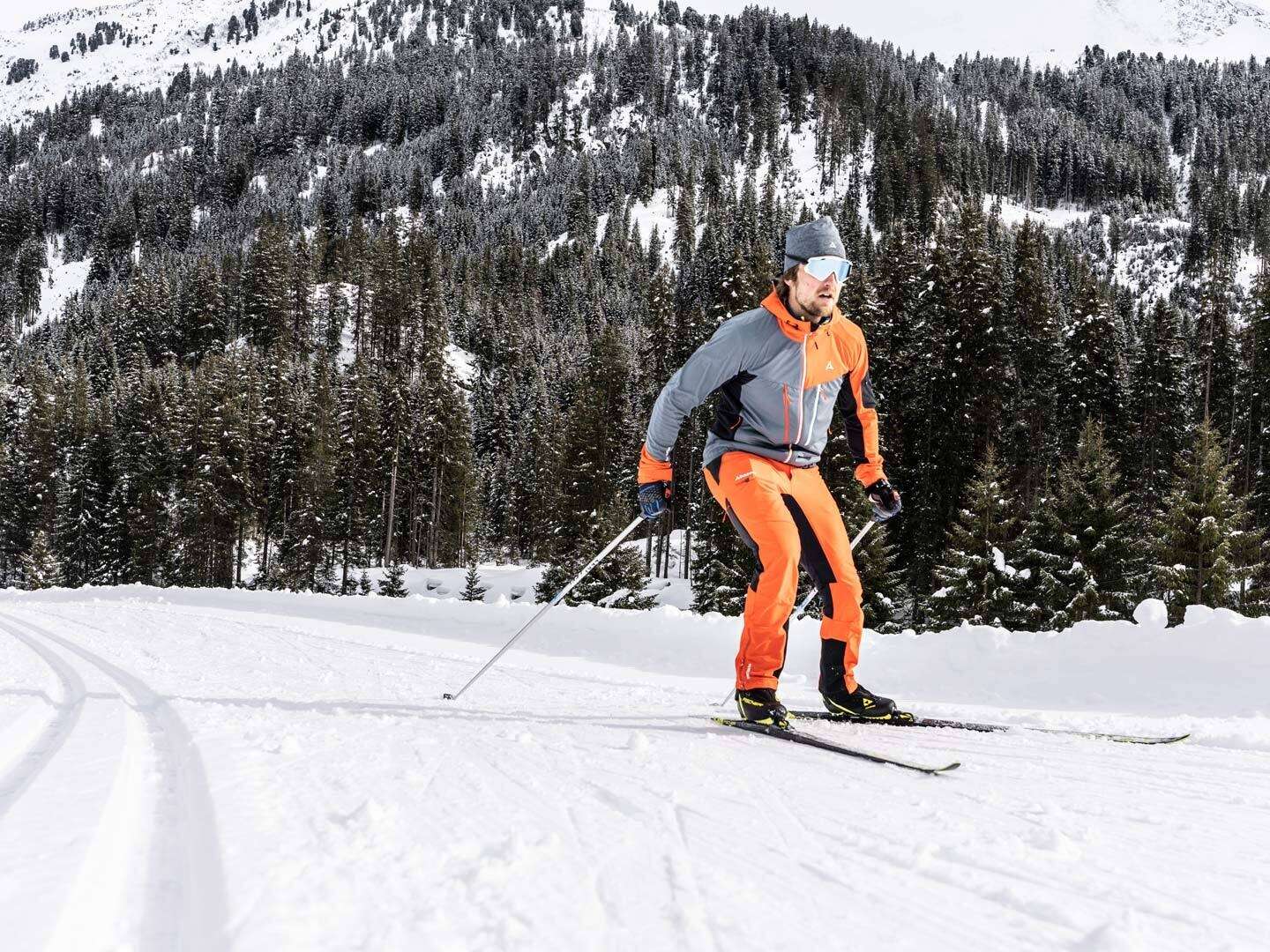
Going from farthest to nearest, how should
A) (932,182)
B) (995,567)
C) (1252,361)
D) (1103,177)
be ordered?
(1103,177)
(932,182)
(1252,361)
(995,567)

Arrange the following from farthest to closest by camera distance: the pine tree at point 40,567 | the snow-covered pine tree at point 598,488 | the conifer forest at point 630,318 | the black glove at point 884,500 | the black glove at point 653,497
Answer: the pine tree at point 40,567, the conifer forest at point 630,318, the snow-covered pine tree at point 598,488, the black glove at point 884,500, the black glove at point 653,497

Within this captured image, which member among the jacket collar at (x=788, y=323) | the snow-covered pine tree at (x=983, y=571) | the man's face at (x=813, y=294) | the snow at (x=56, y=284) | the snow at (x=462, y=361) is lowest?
the snow-covered pine tree at (x=983, y=571)

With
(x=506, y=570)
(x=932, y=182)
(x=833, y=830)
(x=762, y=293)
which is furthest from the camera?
(x=932, y=182)

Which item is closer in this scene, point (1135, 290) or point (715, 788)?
point (715, 788)

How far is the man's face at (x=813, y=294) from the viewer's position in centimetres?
380

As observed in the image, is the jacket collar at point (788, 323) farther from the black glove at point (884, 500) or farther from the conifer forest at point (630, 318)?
the conifer forest at point (630, 318)

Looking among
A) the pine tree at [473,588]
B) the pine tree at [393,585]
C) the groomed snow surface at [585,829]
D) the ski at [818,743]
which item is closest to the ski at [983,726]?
the groomed snow surface at [585,829]

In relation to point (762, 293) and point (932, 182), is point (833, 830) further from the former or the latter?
point (932, 182)

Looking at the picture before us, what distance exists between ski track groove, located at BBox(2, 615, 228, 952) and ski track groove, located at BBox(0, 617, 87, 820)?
342mm

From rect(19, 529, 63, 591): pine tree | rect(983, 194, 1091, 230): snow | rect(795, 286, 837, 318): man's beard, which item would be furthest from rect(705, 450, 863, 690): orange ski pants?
rect(983, 194, 1091, 230): snow

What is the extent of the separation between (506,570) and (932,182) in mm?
102279

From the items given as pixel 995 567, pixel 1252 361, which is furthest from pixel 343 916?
pixel 1252 361

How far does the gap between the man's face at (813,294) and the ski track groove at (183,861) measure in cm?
315

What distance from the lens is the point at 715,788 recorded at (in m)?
2.44
